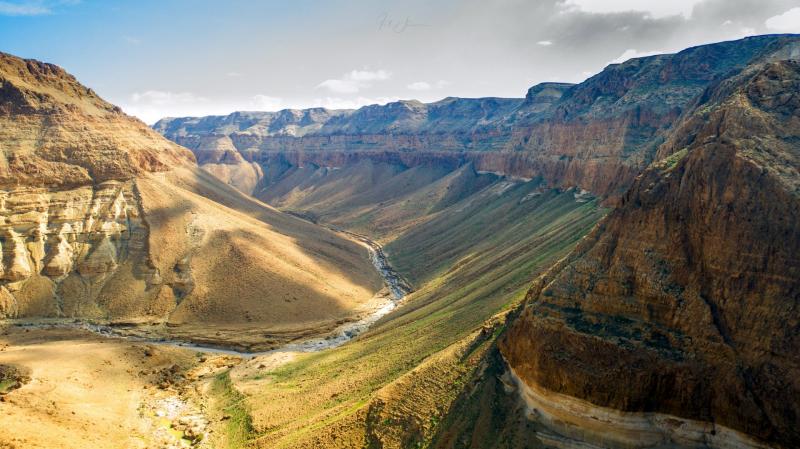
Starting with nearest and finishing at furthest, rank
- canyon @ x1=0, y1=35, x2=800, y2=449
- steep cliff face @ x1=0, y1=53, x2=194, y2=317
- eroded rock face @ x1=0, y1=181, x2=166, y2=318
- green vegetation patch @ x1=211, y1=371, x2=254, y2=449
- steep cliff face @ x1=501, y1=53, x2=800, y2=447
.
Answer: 1. steep cliff face @ x1=501, y1=53, x2=800, y2=447
2. canyon @ x1=0, y1=35, x2=800, y2=449
3. green vegetation patch @ x1=211, y1=371, x2=254, y2=449
4. eroded rock face @ x1=0, y1=181, x2=166, y2=318
5. steep cliff face @ x1=0, y1=53, x2=194, y2=317

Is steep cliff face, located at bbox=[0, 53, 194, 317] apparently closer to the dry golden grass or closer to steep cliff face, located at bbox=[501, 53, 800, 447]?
the dry golden grass

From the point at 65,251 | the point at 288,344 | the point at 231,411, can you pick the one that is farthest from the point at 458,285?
the point at 65,251

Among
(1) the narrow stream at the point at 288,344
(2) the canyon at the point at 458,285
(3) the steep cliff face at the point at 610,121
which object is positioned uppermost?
(3) the steep cliff face at the point at 610,121

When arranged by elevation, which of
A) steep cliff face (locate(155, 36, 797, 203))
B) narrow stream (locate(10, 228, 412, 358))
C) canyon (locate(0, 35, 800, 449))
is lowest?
narrow stream (locate(10, 228, 412, 358))

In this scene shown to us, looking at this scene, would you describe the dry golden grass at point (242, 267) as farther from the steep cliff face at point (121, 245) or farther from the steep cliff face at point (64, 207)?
the steep cliff face at point (64, 207)

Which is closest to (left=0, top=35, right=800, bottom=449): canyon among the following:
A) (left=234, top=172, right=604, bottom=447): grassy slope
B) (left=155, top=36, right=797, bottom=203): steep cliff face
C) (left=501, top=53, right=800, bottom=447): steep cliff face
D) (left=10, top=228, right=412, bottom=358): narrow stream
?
(left=501, top=53, right=800, bottom=447): steep cliff face

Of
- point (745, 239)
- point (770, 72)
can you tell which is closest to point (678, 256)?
point (745, 239)

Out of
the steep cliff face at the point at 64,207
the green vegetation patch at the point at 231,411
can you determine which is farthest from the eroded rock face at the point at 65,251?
the green vegetation patch at the point at 231,411

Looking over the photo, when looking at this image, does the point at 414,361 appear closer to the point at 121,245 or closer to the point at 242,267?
the point at 242,267
